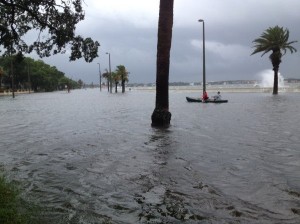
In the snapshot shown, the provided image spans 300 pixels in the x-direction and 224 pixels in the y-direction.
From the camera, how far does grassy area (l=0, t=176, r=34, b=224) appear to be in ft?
19.0

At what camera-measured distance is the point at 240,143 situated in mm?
13852

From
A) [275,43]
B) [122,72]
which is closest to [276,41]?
[275,43]

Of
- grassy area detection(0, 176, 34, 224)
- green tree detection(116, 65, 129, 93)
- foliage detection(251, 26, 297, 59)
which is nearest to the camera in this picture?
grassy area detection(0, 176, 34, 224)

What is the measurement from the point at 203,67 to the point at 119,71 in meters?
61.9

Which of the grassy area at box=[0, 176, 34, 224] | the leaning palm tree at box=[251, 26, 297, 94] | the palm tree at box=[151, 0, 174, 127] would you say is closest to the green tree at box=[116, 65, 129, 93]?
the leaning palm tree at box=[251, 26, 297, 94]

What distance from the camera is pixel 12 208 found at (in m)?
6.33

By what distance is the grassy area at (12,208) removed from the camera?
579 cm

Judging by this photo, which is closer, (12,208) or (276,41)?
(12,208)

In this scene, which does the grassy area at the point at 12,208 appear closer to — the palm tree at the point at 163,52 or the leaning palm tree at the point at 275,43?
the palm tree at the point at 163,52

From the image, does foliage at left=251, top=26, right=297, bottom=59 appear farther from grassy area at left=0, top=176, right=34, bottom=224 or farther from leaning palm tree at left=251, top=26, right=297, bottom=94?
grassy area at left=0, top=176, right=34, bottom=224

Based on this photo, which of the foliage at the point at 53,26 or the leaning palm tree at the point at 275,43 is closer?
the foliage at the point at 53,26

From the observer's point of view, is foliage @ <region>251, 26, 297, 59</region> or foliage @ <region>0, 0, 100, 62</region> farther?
foliage @ <region>251, 26, 297, 59</region>

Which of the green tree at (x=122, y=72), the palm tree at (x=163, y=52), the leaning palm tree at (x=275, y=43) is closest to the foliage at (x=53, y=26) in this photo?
the palm tree at (x=163, y=52)

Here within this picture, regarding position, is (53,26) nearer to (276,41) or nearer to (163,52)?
(163,52)
